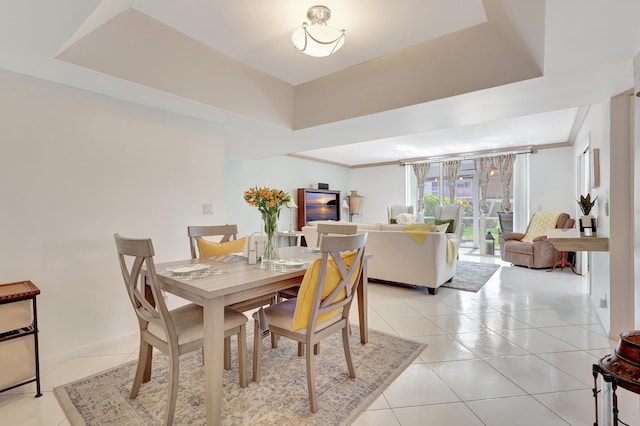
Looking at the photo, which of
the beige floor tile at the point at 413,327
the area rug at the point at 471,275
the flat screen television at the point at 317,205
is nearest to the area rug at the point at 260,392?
the beige floor tile at the point at 413,327

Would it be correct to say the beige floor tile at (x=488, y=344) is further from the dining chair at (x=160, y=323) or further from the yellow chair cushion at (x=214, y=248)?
the yellow chair cushion at (x=214, y=248)

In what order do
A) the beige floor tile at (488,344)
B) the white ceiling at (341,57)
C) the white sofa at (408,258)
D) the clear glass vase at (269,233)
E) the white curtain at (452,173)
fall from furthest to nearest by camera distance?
the white curtain at (452,173)
the white sofa at (408,258)
the beige floor tile at (488,344)
the clear glass vase at (269,233)
the white ceiling at (341,57)

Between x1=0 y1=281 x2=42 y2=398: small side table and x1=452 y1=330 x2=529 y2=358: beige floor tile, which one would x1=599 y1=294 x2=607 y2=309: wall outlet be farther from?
x1=0 y1=281 x2=42 y2=398: small side table

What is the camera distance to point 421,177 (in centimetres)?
795

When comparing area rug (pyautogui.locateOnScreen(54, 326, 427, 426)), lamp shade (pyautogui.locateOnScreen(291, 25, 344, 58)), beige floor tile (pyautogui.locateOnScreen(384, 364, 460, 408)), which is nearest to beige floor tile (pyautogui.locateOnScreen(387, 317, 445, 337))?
area rug (pyautogui.locateOnScreen(54, 326, 427, 426))

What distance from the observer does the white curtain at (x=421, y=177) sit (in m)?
7.90

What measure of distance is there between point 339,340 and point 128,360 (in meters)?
1.68

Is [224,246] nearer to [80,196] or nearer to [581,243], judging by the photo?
[80,196]

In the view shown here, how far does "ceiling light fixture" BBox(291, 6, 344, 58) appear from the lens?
6.56 ft

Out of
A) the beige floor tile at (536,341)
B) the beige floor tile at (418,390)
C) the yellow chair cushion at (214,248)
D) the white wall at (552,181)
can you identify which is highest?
the white wall at (552,181)

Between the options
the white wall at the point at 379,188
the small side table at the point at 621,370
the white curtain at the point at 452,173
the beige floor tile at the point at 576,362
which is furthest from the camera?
the white wall at the point at 379,188

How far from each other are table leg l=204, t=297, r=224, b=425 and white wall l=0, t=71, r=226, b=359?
5.22ft

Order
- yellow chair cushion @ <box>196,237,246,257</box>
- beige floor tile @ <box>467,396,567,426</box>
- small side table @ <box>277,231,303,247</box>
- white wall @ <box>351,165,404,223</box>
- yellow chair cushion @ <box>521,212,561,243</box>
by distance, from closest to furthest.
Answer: beige floor tile @ <box>467,396,567,426</box>, yellow chair cushion @ <box>196,237,246,257</box>, yellow chair cushion @ <box>521,212,561,243</box>, small side table @ <box>277,231,303,247</box>, white wall @ <box>351,165,404,223</box>

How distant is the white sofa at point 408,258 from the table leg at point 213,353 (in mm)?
2721
